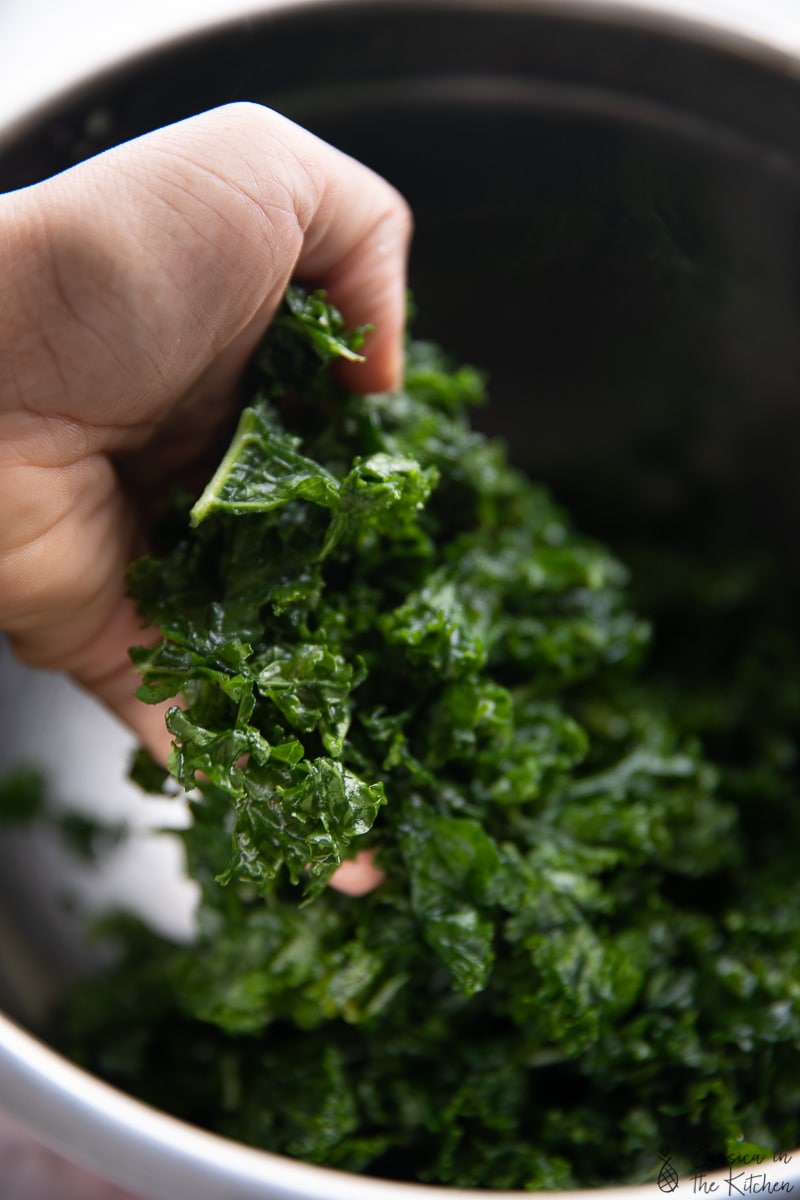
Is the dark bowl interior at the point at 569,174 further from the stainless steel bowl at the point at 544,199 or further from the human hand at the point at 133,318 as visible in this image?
the human hand at the point at 133,318

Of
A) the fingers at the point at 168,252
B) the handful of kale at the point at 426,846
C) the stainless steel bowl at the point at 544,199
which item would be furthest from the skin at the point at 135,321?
the stainless steel bowl at the point at 544,199

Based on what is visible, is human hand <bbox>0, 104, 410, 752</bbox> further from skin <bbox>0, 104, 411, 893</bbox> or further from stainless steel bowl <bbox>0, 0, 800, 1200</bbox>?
stainless steel bowl <bbox>0, 0, 800, 1200</bbox>

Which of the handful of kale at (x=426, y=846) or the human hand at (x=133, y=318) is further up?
the human hand at (x=133, y=318)

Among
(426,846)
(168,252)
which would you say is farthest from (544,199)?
(426,846)

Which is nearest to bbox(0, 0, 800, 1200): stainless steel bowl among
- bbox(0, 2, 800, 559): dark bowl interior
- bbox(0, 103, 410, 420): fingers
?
bbox(0, 2, 800, 559): dark bowl interior

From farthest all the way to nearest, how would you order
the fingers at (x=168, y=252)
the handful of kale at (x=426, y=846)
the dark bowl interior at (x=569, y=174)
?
the dark bowl interior at (x=569, y=174), the handful of kale at (x=426, y=846), the fingers at (x=168, y=252)

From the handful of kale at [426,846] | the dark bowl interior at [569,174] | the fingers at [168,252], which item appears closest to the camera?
the fingers at [168,252]

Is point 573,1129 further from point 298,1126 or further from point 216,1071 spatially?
point 216,1071

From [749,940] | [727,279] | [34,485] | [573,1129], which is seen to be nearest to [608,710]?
[749,940]
